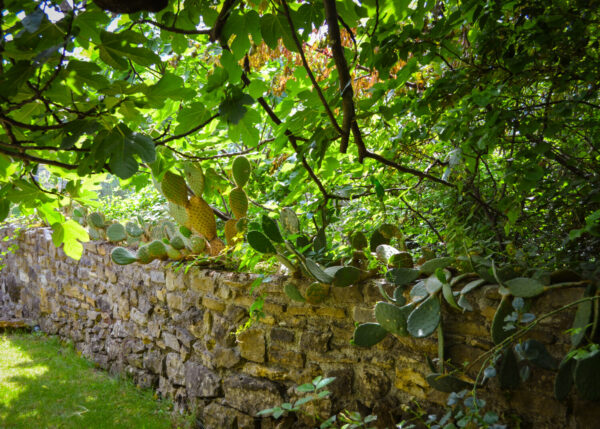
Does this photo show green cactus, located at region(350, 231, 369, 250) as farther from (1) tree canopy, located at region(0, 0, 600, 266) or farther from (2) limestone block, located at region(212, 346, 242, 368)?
(2) limestone block, located at region(212, 346, 242, 368)

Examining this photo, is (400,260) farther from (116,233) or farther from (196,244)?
(116,233)

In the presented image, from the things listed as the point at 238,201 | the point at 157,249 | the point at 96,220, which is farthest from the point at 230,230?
the point at 96,220

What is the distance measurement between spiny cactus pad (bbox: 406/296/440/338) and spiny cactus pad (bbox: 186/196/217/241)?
1.61m

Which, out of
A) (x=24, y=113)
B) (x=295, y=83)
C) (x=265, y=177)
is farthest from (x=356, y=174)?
(x=265, y=177)

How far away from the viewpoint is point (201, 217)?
2.81 metres

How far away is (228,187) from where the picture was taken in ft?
9.87

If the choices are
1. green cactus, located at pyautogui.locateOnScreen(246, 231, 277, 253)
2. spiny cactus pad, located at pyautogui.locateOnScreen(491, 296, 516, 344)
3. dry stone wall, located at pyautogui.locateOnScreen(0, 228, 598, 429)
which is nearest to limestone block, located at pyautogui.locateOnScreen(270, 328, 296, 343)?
dry stone wall, located at pyautogui.locateOnScreen(0, 228, 598, 429)

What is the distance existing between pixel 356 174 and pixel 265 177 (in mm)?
1698

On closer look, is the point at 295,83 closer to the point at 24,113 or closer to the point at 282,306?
the point at 24,113

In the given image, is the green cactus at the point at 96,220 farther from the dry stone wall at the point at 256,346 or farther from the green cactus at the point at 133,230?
the green cactus at the point at 133,230

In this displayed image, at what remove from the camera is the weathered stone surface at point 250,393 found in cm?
219

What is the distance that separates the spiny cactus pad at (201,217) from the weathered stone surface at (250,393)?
92cm

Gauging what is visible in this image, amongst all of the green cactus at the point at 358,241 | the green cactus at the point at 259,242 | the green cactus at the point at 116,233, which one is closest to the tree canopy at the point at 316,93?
the green cactus at the point at 358,241

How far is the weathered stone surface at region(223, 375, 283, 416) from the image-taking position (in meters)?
2.19
